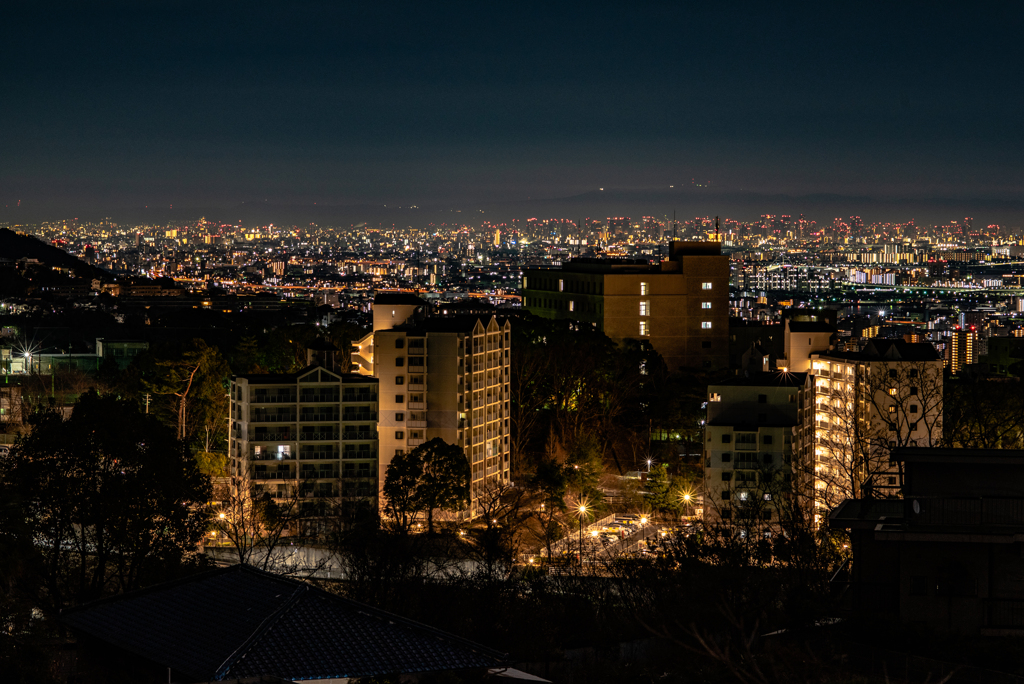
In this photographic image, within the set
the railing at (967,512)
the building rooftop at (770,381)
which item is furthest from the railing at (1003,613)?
the building rooftop at (770,381)

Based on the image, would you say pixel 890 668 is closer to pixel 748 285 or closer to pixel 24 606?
pixel 24 606

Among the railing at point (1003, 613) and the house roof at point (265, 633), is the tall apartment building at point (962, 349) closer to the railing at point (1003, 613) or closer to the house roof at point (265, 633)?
the railing at point (1003, 613)

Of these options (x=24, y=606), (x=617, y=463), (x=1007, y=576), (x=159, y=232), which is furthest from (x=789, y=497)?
(x=159, y=232)

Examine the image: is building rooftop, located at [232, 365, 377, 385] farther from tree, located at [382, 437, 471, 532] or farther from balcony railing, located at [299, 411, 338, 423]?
tree, located at [382, 437, 471, 532]

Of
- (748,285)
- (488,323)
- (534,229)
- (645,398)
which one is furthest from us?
(534,229)

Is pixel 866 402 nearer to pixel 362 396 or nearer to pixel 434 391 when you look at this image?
pixel 434 391

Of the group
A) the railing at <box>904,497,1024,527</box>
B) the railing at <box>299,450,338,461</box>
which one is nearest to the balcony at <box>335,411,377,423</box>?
the railing at <box>299,450,338,461</box>

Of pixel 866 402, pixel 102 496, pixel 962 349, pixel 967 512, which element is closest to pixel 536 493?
pixel 866 402
